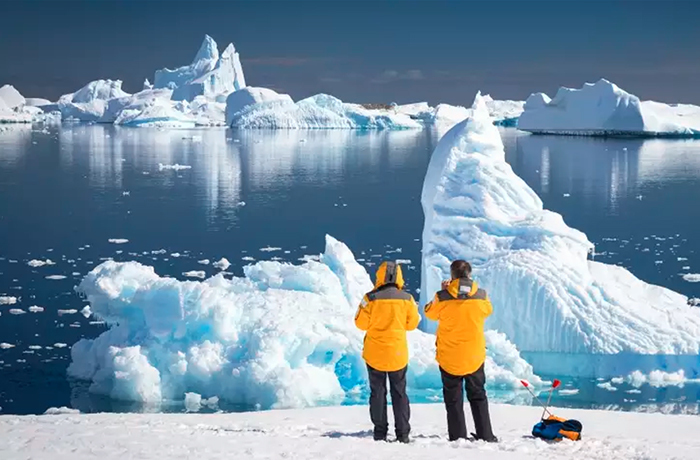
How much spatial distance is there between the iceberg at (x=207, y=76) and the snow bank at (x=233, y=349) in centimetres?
12218

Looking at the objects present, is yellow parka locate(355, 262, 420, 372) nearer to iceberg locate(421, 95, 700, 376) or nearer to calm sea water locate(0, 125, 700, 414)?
calm sea water locate(0, 125, 700, 414)

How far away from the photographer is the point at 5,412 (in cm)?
975

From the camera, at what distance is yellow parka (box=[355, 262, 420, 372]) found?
567 cm

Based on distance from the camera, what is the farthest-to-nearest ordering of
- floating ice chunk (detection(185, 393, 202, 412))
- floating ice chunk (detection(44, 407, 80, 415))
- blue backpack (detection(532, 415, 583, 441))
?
floating ice chunk (detection(185, 393, 202, 412))
floating ice chunk (detection(44, 407, 80, 415))
blue backpack (detection(532, 415, 583, 441))

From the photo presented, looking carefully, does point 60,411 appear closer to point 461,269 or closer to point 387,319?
point 387,319

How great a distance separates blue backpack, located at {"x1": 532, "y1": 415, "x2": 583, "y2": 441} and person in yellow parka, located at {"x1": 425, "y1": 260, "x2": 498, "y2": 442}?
1.39ft

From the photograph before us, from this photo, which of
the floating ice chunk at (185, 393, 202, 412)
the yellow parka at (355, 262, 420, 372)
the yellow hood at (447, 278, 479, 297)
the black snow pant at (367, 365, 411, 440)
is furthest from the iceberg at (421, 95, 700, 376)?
the yellow hood at (447, 278, 479, 297)

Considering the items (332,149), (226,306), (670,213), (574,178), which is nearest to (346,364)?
(226,306)

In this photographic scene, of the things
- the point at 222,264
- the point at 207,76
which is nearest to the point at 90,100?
the point at 207,76

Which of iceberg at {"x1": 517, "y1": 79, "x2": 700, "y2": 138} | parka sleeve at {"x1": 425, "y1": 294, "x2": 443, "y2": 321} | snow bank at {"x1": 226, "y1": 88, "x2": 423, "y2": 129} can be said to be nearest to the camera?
parka sleeve at {"x1": 425, "y1": 294, "x2": 443, "y2": 321}

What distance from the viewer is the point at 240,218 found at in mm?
25281

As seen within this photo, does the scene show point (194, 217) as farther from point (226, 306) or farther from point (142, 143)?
point (142, 143)

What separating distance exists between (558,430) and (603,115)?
67.1 meters

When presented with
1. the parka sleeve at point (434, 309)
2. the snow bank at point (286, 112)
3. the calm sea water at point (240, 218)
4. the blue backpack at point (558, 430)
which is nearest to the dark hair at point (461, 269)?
the parka sleeve at point (434, 309)
